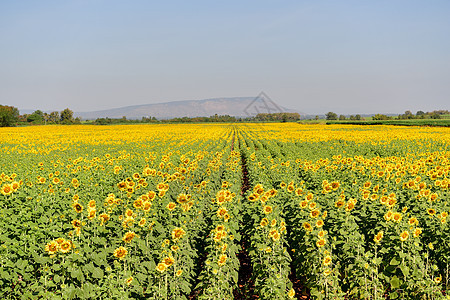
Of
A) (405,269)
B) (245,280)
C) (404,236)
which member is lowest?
(245,280)

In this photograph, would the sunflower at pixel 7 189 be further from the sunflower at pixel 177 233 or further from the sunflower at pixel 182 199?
the sunflower at pixel 177 233

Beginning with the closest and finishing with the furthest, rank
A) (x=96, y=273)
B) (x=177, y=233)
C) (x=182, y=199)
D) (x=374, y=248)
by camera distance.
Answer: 1. (x=96, y=273)
2. (x=177, y=233)
3. (x=374, y=248)
4. (x=182, y=199)

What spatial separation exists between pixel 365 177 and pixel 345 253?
247 inches

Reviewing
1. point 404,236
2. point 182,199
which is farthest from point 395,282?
point 182,199

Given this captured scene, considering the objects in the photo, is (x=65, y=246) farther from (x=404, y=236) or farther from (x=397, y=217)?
(x=397, y=217)

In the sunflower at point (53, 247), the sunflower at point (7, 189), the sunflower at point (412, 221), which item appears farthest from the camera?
the sunflower at point (7, 189)

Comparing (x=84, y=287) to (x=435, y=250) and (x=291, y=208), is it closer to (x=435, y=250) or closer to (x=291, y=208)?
(x=291, y=208)

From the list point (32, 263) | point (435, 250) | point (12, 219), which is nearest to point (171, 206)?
point (32, 263)

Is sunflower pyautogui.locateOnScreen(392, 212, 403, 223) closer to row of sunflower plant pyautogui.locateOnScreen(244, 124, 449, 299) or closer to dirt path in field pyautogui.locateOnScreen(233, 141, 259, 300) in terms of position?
row of sunflower plant pyautogui.locateOnScreen(244, 124, 449, 299)

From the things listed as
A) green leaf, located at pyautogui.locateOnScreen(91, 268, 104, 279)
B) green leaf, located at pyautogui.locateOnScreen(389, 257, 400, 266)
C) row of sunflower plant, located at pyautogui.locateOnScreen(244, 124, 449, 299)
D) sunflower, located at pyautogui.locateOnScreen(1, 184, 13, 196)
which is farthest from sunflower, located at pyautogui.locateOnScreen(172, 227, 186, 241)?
sunflower, located at pyautogui.locateOnScreen(1, 184, 13, 196)

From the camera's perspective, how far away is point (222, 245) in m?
5.66

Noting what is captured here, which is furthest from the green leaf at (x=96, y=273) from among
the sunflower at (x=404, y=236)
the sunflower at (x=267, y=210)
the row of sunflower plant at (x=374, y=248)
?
the sunflower at (x=404, y=236)

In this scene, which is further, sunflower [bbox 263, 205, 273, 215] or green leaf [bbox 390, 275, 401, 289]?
sunflower [bbox 263, 205, 273, 215]

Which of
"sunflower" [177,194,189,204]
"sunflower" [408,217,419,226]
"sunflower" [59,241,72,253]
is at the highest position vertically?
"sunflower" [177,194,189,204]
